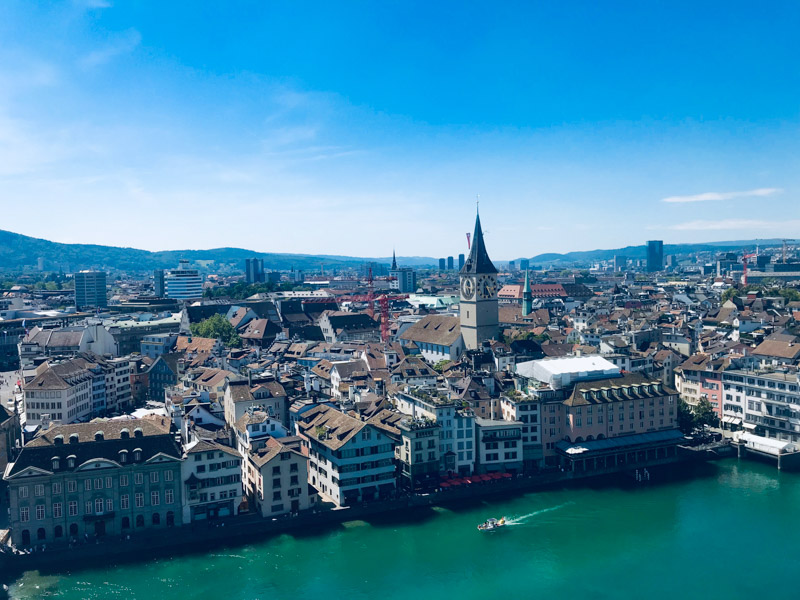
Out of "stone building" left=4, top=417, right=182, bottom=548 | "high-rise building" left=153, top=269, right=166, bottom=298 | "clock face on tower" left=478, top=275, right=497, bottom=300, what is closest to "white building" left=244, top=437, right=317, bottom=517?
"stone building" left=4, top=417, right=182, bottom=548

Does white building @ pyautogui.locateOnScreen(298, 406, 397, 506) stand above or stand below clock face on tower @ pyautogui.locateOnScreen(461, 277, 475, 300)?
below

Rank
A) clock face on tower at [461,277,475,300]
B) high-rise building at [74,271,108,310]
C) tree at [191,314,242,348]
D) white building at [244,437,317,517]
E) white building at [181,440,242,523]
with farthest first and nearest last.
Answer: high-rise building at [74,271,108,310], tree at [191,314,242,348], clock face on tower at [461,277,475,300], white building at [244,437,317,517], white building at [181,440,242,523]

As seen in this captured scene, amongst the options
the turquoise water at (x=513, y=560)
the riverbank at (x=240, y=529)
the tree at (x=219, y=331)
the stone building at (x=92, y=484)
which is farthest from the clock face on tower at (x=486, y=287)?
the stone building at (x=92, y=484)

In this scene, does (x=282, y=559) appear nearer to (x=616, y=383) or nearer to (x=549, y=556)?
(x=549, y=556)

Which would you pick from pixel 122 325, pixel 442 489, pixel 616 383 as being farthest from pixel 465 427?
pixel 122 325

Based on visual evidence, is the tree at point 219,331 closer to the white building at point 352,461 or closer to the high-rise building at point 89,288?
the white building at point 352,461

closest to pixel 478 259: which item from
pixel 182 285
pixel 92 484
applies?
pixel 92 484

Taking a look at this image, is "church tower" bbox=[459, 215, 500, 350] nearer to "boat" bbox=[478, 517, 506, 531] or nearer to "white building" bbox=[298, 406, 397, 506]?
"white building" bbox=[298, 406, 397, 506]
